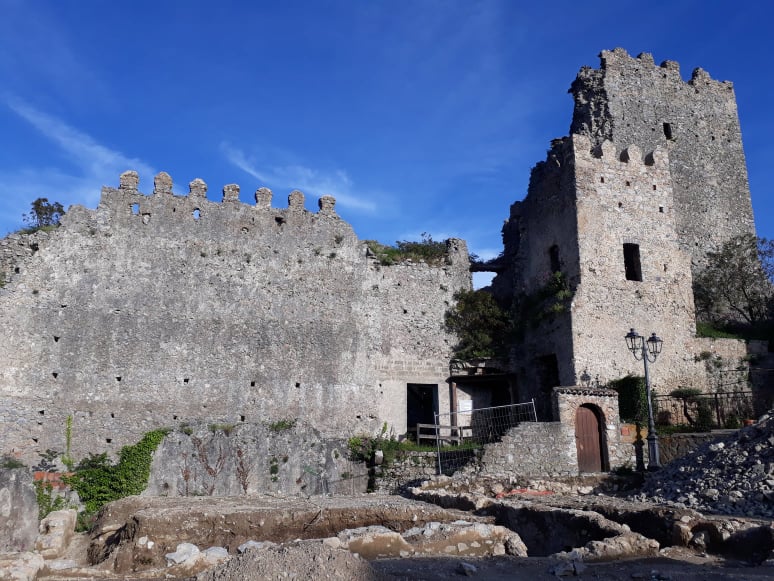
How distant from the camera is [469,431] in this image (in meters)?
21.7

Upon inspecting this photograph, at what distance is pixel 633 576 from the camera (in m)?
5.97

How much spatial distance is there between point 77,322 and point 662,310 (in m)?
18.0

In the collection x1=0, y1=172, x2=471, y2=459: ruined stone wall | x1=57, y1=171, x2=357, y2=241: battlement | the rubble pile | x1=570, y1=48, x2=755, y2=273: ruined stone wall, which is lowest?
the rubble pile

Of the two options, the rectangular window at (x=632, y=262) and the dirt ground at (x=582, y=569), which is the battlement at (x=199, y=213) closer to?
the rectangular window at (x=632, y=262)

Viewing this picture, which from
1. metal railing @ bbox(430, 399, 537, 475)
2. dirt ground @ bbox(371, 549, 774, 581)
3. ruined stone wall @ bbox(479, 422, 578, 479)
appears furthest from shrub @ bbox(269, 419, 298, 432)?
dirt ground @ bbox(371, 549, 774, 581)

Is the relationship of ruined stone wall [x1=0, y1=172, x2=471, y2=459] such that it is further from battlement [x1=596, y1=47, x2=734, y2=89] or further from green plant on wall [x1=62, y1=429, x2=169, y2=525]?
battlement [x1=596, y1=47, x2=734, y2=89]

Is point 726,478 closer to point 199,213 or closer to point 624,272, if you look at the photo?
point 624,272

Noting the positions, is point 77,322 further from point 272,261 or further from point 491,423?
point 491,423

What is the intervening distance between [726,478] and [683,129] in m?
20.8

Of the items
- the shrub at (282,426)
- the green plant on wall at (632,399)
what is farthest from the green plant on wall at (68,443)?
the green plant on wall at (632,399)

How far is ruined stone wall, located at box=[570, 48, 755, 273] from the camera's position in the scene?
26.8 meters

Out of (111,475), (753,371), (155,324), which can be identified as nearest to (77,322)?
(155,324)

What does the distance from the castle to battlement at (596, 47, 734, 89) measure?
22.4 feet

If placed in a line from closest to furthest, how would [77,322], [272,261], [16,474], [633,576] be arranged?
1. [633,576]
2. [16,474]
3. [77,322]
4. [272,261]
